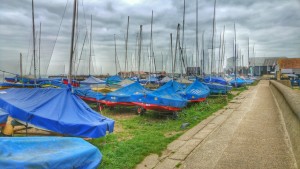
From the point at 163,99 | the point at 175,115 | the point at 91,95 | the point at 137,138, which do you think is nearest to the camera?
the point at 137,138

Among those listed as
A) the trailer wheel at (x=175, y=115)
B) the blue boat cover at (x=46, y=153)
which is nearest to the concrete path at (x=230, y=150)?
the blue boat cover at (x=46, y=153)

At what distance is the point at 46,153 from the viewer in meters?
4.73

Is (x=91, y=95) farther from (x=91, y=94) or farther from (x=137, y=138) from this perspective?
(x=137, y=138)

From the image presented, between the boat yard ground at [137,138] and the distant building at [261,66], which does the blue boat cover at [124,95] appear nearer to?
the boat yard ground at [137,138]

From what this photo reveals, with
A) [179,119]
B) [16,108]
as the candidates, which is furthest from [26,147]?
[179,119]

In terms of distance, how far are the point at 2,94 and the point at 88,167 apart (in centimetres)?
889

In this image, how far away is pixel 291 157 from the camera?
23.1ft

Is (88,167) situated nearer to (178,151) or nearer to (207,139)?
(178,151)

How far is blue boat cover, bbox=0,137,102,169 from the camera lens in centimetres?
420

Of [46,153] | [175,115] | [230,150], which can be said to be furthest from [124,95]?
[46,153]

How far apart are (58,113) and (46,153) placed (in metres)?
4.70

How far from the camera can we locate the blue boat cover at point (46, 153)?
4199 mm

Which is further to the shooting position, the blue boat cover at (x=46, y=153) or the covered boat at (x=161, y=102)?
the covered boat at (x=161, y=102)

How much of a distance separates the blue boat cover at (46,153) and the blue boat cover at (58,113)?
320 cm
